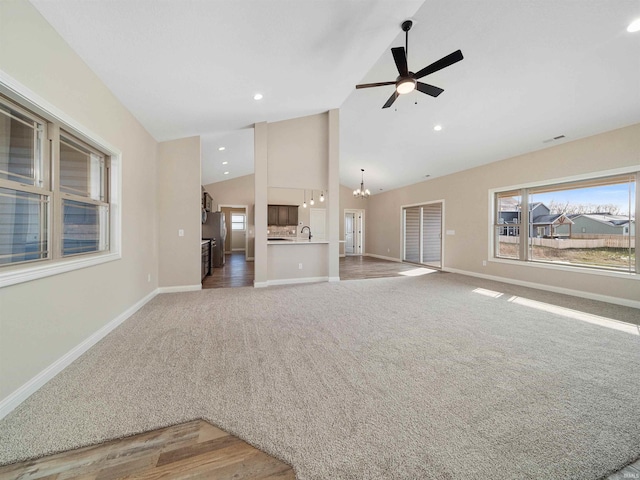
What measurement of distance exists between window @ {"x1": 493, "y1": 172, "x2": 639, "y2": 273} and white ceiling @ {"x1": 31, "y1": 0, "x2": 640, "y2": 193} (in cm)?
64

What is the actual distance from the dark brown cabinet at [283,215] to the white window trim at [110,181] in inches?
232

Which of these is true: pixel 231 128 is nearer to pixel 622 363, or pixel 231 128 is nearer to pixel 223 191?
pixel 223 191

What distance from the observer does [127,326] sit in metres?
3.07

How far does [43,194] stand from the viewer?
2.07 m

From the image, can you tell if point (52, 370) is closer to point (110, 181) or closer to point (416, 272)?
point (110, 181)

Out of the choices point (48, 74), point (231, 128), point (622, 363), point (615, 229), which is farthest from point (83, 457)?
point (615, 229)

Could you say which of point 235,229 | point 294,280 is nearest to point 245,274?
point 294,280

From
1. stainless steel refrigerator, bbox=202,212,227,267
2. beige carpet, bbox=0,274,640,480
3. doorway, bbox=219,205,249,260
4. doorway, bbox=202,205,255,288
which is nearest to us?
beige carpet, bbox=0,274,640,480

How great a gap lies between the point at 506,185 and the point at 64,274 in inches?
292

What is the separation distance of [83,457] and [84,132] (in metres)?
2.63

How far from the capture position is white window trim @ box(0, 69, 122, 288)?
1663mm

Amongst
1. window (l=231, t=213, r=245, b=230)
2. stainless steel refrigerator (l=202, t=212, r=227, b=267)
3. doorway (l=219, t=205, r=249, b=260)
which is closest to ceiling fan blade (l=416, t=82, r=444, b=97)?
stainless steel refrigerator (l=202, t=212, r=227, b=267)

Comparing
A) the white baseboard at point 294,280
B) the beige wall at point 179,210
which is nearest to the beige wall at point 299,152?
the beige wall at point 179,210

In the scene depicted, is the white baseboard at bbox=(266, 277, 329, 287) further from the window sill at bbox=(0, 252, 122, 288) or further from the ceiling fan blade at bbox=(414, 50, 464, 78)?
the ceiling fan blade at bbox=(414, 50, 464, 78)
